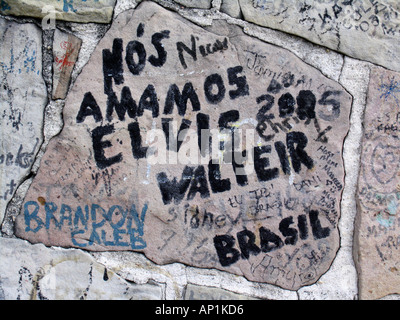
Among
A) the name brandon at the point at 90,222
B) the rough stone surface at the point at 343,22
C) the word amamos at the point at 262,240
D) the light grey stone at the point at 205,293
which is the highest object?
the rough stone surface at the point at 343,22

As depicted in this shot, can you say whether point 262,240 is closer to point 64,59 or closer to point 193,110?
point 193,110

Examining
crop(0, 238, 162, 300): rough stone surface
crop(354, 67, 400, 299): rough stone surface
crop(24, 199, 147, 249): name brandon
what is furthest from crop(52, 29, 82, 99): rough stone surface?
crop(354, 67, 400, 299): rough stone surface

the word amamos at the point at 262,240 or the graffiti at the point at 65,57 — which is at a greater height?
the graffiti at the point at 65,57

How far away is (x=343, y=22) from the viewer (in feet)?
3.37

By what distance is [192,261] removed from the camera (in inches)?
40.1

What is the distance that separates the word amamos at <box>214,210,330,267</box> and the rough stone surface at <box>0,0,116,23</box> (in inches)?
27.6

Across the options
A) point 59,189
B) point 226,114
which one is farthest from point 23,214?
point 226,114

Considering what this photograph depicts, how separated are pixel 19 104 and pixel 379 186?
1042 mm

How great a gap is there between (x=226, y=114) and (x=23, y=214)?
2.06 ft

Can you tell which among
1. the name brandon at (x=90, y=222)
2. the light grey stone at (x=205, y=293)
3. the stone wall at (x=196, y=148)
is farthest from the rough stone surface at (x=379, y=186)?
the name brandon at (x=90, y=222)

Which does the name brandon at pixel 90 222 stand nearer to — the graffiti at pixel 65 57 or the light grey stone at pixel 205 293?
the light grey stone at pixel 205 293

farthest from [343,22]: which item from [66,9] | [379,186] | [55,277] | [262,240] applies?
[55,277]

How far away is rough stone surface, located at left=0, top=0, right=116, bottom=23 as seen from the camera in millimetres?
975

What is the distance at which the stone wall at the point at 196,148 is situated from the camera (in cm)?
99
